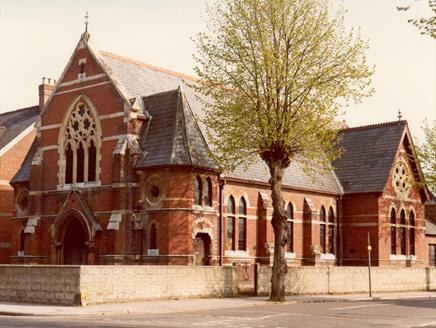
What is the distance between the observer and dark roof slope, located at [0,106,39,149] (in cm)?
5656

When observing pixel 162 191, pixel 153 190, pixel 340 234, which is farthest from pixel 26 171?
pixel 340 234

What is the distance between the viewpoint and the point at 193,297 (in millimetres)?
32031

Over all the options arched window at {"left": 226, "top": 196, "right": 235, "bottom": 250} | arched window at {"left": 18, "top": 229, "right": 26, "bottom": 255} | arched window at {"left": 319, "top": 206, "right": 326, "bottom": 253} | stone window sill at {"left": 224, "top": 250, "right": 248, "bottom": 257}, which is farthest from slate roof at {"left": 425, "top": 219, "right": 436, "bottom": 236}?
arched window at {"left": 18, "top": 229, "right": 26, "bottom": 255}

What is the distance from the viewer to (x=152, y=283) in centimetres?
3025

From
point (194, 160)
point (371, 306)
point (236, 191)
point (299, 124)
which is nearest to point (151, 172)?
point (194, 160)

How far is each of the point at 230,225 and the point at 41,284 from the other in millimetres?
16261

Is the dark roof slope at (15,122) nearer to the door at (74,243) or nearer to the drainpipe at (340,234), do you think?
the door at (74,243)

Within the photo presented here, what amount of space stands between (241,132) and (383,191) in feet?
65.1

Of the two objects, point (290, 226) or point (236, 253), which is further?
point (290, 226)

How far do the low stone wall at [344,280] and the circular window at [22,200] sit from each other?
17842 mm

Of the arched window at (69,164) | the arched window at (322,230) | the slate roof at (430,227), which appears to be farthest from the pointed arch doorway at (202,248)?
the slate roof at (430,227)

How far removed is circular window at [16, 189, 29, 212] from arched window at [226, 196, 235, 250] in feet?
43.0

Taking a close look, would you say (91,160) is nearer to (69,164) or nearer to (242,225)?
(69,164)

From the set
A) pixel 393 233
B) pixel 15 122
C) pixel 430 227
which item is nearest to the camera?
pixel 393 233
